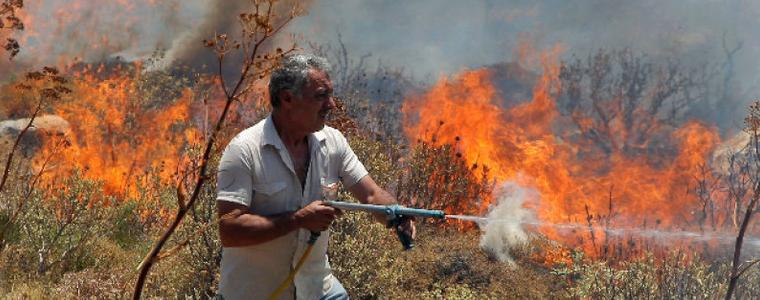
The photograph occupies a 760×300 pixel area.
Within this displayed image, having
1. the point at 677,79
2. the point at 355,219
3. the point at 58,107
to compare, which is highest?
the point at 677,79

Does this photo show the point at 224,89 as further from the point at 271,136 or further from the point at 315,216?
the point at 315,216

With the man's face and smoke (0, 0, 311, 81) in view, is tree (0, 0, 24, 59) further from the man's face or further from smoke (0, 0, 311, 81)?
smoke (0, 0, 311, 81)

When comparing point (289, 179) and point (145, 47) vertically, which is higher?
point (145, 47)

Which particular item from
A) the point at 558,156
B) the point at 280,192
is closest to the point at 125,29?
the point at 558,156

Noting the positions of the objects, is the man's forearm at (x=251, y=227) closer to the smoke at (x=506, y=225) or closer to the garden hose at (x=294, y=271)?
the garden hose at (x=294, y=271)

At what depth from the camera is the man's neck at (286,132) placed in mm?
2471

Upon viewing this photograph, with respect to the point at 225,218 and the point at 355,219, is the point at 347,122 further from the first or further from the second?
the point at 225,218

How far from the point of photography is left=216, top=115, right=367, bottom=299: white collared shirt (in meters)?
2.30

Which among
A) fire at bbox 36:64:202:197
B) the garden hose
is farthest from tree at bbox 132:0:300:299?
fire at bbox 36:64:202:197

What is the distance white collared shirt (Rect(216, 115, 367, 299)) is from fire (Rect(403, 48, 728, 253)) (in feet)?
20.3

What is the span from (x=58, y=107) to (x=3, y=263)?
33.5ft

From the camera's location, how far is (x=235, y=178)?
7.50 feet

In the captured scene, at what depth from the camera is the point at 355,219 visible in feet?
18.4

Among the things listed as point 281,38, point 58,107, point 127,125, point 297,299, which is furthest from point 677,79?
point 297,299
